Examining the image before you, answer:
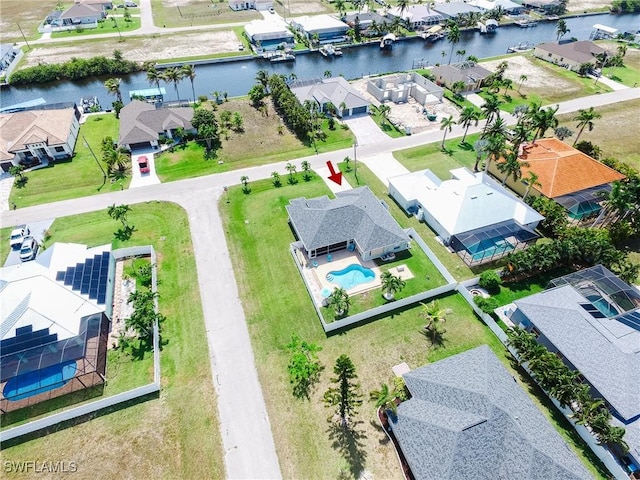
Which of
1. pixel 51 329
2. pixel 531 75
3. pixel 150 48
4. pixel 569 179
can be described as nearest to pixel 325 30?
pixel 150 48

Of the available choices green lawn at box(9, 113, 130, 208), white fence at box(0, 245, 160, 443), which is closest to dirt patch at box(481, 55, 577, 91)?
Result: green lawn at box(9, 113, 130, 208)

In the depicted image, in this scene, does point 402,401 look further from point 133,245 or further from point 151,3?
point 151,3

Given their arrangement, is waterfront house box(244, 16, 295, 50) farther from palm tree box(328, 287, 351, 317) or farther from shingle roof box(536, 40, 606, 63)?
palm tree box(328, 287, 351, 317)

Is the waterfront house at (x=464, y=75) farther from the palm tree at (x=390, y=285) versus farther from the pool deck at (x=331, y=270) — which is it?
the palm tree at (x=390, y=285)

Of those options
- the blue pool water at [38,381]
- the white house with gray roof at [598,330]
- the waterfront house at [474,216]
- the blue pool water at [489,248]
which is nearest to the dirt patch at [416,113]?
the waterfront house at [474,216]

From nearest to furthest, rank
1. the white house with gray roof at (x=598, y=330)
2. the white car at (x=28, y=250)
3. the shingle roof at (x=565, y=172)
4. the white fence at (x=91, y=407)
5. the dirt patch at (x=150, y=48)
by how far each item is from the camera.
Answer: the white house with gray roof at (x=598, y=330), the white fence at (x=91, y=407), the white car at (x=28, y=250), the shingle roof at (x=565, y=172), the dirt patch at (x=150, y=48)

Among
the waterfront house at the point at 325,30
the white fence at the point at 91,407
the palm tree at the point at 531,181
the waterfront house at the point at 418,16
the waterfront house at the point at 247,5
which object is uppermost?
the waterfront house at the point at 247,5

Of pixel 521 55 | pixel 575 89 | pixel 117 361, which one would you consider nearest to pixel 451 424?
pixel 117 361
